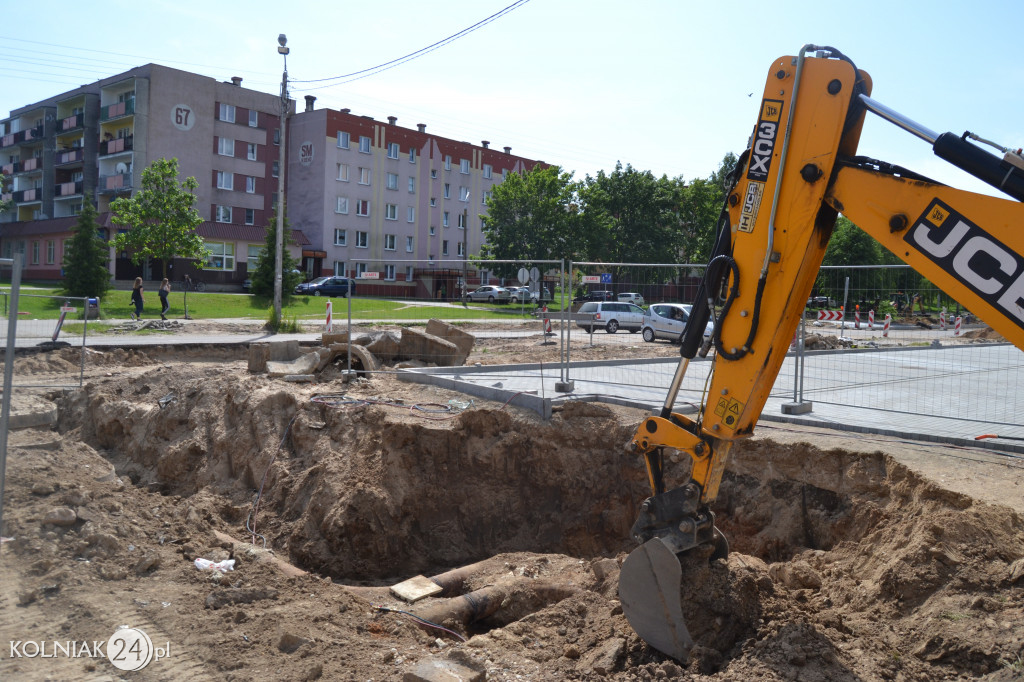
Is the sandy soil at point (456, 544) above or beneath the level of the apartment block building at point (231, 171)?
beneath

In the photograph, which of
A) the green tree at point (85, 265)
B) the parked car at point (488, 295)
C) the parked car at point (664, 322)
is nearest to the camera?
the parked car at point (488, 295)

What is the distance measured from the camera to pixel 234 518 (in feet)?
28.9

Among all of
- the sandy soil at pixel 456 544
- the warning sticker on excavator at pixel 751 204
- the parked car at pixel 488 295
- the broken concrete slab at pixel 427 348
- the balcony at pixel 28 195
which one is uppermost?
the balcony at pixel 28 195

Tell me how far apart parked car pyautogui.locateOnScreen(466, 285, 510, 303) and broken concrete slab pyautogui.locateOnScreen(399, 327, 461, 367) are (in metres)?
1.01

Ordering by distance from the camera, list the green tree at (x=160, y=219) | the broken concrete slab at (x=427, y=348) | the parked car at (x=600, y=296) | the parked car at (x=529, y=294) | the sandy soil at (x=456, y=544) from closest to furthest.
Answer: the sandy soil at (x=456, y=544) < the parked car at (x=529, y=294) < the parked car at (x=600, y=296) < the broken concrete slab at (x=427, y=348) < the green tree at (x=160, y=219)

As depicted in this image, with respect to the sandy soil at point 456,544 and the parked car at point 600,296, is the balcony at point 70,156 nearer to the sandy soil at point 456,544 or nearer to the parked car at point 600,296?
the sandy soil at point 456,544

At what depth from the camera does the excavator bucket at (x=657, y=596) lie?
4.39m

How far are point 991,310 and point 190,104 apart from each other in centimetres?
5113

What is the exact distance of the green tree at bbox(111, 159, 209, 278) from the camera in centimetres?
3331

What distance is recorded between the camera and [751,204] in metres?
4.30

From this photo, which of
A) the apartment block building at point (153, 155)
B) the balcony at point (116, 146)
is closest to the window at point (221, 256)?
the apartment block building at point (153, 155)

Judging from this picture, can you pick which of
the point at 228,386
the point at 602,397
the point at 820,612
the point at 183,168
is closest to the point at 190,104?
the point at 183,168

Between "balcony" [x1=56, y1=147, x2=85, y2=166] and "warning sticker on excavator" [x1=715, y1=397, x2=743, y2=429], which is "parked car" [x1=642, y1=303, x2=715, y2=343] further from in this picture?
"balcony" [x1=56, y1=147, x2=85, y2=166]

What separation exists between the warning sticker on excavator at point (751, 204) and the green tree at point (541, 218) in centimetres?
4606
